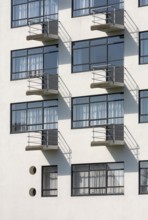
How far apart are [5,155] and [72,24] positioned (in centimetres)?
781

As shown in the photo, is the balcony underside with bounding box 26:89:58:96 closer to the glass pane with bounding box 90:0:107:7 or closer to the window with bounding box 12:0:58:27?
the window with bounding box 12:0:58:27

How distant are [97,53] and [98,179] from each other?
235 inches

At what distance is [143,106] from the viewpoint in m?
49.7

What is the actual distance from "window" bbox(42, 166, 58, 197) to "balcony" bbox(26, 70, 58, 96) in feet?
12.2

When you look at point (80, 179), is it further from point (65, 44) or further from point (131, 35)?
point (131, 35)

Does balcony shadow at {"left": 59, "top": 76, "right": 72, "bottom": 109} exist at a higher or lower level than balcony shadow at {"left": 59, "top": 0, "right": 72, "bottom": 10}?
lower

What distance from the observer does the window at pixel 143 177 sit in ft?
162

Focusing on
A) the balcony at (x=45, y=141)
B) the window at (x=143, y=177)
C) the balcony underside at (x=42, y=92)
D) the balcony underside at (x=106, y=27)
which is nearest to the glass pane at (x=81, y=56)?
the balcony underside at (x=42, y=92)

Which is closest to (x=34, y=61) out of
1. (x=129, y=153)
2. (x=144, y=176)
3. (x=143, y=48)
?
(x=143, y=48)

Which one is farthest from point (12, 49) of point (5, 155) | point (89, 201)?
point (89, 201)

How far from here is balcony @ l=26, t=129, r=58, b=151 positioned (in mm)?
52438

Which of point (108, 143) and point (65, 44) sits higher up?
point (65, 44)

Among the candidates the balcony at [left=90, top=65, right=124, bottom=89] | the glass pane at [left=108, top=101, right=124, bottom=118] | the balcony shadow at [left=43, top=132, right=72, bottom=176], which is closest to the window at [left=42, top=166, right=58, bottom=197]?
the balcony shadow at [left=43, top=132, right=72, bottom=176]

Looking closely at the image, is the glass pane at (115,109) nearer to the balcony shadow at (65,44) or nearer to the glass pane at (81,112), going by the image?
the glass pane at (81,112)
